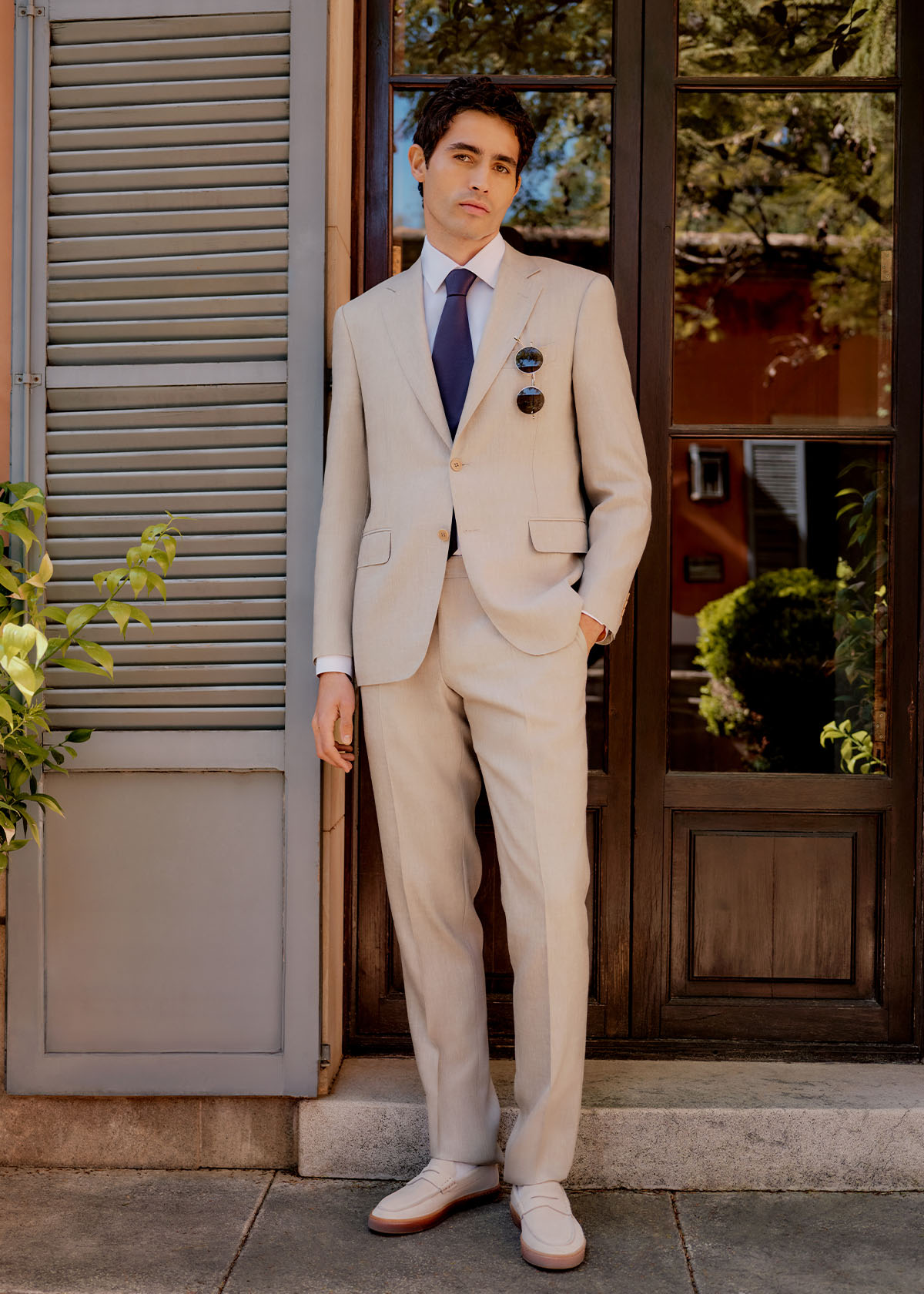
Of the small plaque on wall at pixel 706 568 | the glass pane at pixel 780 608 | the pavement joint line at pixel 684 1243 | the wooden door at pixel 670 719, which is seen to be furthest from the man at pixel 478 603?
the small plaque on wall at pixel 706 568

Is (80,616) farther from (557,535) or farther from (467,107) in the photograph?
(467,107)

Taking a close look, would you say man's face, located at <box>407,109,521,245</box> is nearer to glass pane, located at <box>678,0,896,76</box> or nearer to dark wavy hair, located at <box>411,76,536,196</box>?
dark wavy hair, located at <box>411,76,536,196</box>

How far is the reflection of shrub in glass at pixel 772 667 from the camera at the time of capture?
3.34 meters

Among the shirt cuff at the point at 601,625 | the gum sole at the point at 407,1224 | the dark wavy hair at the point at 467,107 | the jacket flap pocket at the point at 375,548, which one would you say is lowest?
the gum sole at the point at 407,1224

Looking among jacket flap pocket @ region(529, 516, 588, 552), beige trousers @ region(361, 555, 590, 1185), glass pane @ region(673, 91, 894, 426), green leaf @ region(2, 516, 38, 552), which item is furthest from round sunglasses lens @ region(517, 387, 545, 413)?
green leaf @ region(2, 516, 38, 552)

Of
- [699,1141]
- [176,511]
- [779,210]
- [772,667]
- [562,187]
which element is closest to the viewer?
[699,1141]

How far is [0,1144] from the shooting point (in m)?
2.75

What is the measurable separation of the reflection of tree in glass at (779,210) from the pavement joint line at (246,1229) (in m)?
3.09

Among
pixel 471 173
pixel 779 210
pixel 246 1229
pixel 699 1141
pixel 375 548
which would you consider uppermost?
pixel 779 210

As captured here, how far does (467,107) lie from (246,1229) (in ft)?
7.56

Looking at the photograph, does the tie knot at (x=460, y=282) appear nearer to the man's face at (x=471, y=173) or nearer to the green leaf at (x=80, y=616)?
the man's face at (x=471, y=173)

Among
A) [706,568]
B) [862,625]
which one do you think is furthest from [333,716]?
[706,568]

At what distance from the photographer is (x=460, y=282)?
2.45 meters

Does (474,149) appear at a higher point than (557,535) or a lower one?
higher
